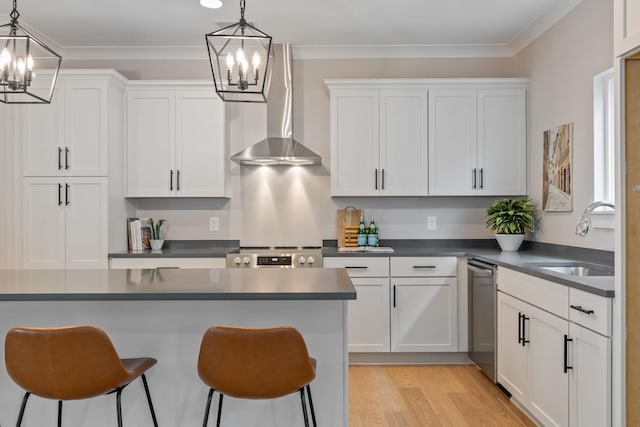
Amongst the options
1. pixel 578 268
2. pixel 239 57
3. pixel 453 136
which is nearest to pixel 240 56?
pixel 239 57

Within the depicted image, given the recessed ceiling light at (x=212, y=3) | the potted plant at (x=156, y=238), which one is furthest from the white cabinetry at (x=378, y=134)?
the potted plant at (x=156, y=238)

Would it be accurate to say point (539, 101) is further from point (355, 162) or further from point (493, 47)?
point (355, 162)

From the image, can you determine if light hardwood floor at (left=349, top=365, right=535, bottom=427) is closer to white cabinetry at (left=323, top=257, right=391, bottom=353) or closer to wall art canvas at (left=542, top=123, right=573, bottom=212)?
white cabinetry at (left=323, top=257, right=391, bottom=353)

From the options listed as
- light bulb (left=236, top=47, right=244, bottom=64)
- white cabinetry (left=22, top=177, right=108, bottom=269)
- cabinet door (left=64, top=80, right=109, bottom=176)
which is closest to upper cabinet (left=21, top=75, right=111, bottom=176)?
cabinet door (left=64, top=80, right=109, bottom=176)

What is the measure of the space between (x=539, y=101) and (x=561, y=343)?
226 centimetres

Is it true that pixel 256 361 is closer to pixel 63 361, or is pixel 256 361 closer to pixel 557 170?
pixel 63 361

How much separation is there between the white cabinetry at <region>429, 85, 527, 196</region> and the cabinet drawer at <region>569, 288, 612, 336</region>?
202cm

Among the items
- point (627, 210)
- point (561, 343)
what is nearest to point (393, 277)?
point (561, 343)

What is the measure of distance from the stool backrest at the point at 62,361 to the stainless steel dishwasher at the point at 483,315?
250 cm

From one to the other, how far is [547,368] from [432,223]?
82.3 inches

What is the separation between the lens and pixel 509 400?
128 inches

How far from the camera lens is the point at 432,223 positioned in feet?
15.1

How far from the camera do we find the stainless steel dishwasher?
345 cm

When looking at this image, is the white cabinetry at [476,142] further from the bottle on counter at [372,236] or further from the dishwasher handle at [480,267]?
the dishwasher handle at [480,267]
